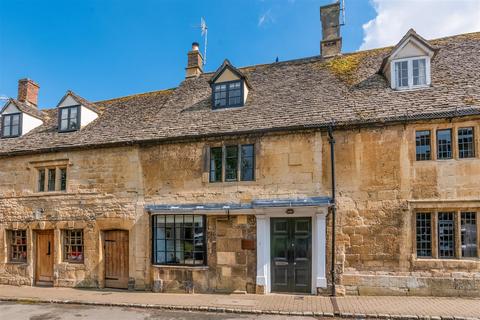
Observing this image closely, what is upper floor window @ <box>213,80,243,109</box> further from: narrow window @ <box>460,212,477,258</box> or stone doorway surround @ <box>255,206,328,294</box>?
narrow window @ <box>460,212,477,258</box>

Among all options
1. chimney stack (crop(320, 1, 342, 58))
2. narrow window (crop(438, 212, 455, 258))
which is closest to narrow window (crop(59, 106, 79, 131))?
chimney stack (crop(320, 1, 342, 58))

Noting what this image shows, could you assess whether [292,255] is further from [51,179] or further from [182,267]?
[51,179]

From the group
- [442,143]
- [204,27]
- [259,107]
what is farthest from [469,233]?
[204,27]

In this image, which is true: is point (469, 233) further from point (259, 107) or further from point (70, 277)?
point (70, 277)

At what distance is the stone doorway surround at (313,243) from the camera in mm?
10977

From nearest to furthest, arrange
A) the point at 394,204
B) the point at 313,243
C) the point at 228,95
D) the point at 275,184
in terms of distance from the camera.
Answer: the point at 394,204, the point at 313,243, the point at 275,184, the point at 228,95

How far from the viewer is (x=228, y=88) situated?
46.1ft

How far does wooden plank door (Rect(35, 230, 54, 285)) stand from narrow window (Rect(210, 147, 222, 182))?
750 centimetres

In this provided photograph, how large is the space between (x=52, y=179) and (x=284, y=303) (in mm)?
10908

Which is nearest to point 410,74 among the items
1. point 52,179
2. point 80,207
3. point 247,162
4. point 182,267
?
point 247,162

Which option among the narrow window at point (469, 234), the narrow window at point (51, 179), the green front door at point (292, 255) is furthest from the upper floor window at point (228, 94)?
the narrow window at point (469, 234)

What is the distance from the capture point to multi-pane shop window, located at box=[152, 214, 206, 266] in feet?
40.2

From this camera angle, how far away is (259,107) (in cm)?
1328

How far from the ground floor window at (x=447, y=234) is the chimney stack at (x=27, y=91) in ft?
64.9
